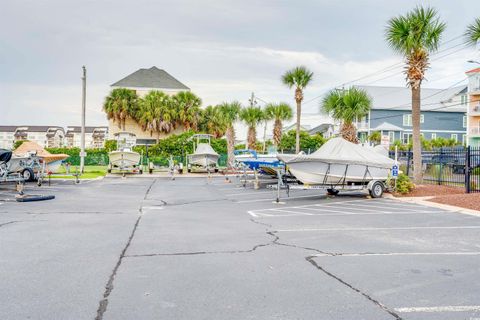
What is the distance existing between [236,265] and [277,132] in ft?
116

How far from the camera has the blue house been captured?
67.8 metres

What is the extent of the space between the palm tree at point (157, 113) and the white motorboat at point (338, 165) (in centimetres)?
4334

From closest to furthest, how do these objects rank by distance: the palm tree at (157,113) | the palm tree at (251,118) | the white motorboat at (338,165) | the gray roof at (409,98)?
the white motorboat at (338,165)
the palm tree at (251,118)
the palm tree at (157,113)
the gray roof at (409,98)

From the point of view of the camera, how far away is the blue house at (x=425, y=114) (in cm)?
6781

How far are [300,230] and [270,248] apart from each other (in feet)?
7.55

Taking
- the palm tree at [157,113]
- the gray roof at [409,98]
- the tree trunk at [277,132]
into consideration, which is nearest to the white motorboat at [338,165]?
the tree trunk at [277,132]

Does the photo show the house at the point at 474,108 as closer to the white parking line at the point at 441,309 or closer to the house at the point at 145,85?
the house at the point at 145,85

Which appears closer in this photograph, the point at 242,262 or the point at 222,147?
the point at 242,262

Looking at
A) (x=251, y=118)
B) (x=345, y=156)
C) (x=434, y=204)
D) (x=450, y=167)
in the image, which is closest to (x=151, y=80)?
(x=251, y=118)

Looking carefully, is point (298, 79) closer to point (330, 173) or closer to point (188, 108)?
point (330, 173)

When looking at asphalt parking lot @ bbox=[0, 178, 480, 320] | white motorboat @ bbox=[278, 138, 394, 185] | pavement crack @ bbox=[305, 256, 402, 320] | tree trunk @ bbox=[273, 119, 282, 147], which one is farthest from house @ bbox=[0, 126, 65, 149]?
pavement crack @ bbox=[305, 256, 402, 320]

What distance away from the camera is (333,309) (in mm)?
5055

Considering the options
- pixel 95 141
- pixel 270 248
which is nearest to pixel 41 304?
pixel 270 248

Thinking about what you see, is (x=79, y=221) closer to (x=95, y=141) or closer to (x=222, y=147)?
(x=222, y=147)
